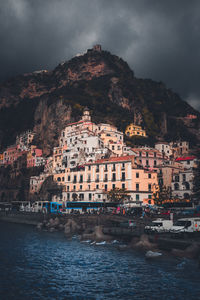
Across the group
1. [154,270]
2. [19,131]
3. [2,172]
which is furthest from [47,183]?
[19,131]

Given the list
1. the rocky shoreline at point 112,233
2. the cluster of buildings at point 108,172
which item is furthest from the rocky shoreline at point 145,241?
the cluster of buildings at point 108,172

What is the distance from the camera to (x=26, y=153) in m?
131

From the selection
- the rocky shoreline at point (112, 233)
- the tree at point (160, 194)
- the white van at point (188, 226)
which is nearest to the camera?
the rocky shoreline at point (112, 233)

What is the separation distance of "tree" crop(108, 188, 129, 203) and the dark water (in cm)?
3452

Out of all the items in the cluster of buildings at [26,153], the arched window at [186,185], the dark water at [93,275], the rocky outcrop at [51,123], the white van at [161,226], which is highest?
the rocky outcrop at [51,123]

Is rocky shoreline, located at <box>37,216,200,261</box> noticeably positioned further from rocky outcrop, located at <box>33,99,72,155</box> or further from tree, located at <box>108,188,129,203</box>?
rocky outcrop, located at <box>33,99,72,155</box>

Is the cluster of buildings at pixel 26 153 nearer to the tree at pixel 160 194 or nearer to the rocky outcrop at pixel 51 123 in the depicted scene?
the rocky outcrop at pixel 51 123

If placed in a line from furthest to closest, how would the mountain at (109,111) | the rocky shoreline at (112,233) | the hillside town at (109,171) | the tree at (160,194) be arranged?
the mountain at (109,111) < the hillside town at (109,171) < the tree at (160,194) < the rocky shoreline at (112,233)

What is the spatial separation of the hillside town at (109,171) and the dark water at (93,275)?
3542cm

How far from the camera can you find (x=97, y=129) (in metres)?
112

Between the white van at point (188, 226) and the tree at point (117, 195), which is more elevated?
the tree at point (117, 195)

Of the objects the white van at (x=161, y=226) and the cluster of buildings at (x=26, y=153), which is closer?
the white van at (x=161, y=226)

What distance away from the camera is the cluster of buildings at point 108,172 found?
235ft

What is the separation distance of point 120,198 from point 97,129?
4984 centimetres
